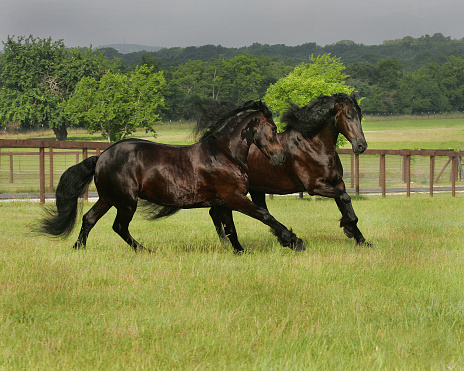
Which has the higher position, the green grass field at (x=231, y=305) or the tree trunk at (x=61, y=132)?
the tree trunk at (x=61, y=132)

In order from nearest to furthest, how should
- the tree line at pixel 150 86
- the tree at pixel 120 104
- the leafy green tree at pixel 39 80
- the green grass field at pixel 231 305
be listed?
the green grass field at pixel 231 305 → the tree line at pixel 150 86 → the tree at pixel 120 104 → the leafy green tree at pixel 39 80

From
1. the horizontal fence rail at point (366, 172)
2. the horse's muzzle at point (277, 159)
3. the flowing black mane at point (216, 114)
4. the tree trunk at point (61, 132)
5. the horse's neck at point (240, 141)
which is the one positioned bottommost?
the horizontal fence rail at point (366, 172)

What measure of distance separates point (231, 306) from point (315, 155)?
14.0 feet

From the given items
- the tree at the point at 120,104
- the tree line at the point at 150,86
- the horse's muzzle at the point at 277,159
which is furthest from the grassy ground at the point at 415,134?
the horse's muzzle at the point at 277,159

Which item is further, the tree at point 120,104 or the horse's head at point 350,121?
the tree at point 120,104

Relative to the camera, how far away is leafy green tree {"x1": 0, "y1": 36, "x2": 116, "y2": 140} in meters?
70.1

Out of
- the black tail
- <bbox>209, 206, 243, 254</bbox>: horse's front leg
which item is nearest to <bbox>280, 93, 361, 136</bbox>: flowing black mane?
<bbox>209, 206, 243, 254</bbox>: horse's front leg

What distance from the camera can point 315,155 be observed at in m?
8.86

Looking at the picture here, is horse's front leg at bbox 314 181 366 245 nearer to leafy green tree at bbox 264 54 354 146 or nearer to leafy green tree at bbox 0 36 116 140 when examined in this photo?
leafy green tree at bbox 264 54 354 146

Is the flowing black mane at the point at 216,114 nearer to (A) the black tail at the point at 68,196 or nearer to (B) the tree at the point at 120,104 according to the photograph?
(A) the black tail at the point at 68,196

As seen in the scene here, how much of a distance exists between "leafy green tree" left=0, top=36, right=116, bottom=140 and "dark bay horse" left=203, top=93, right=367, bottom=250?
63.5 m

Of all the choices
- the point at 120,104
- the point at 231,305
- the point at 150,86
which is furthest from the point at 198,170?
the point at 150,86

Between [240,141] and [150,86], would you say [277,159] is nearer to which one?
[240,141]

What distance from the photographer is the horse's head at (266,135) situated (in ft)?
25.0
